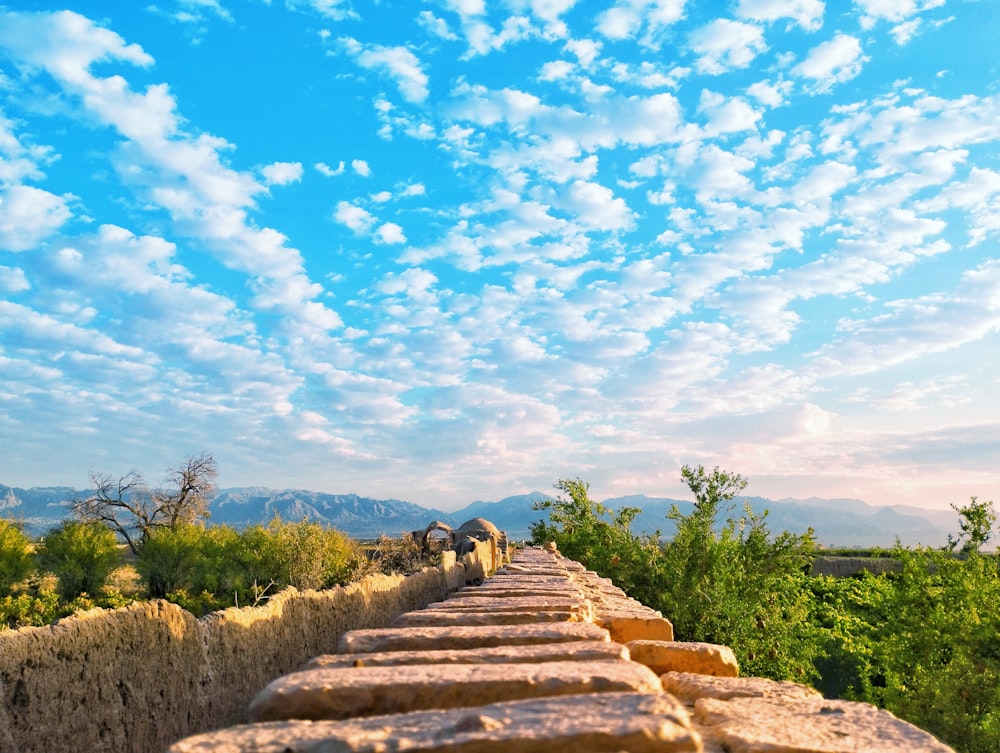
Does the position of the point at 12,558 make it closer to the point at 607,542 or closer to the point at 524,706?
the point at 607,542

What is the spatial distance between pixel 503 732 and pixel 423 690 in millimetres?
493

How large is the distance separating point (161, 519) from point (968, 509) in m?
65.4

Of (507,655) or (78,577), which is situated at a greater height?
(507,655)

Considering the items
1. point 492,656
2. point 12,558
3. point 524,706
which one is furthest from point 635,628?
point 12,558

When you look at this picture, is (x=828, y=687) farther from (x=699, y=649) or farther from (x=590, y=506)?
(x=699, y=649)

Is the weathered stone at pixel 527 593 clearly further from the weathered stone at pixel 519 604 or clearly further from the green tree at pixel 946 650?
Result: the green tree at pixel 946 650

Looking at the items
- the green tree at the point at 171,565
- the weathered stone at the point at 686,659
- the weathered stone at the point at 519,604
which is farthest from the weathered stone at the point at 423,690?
the green tree at the point at 171,565

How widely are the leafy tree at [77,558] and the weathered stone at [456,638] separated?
163 ft

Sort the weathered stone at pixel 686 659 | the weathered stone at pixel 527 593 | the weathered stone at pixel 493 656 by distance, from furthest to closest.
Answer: the weathered stone at pixel 527 593 < the weathered stone at pixel 686 659 < the weathered stone at pixel 493 656

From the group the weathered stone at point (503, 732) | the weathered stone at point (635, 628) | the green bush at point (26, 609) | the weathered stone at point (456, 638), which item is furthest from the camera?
the green bush at point (26, 609)

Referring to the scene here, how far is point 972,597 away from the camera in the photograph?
43.5ft

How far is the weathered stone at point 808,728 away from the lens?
5.39 ft

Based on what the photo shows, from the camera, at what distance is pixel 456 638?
2.59 metres

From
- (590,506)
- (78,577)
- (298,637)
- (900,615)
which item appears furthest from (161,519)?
(298,637)
